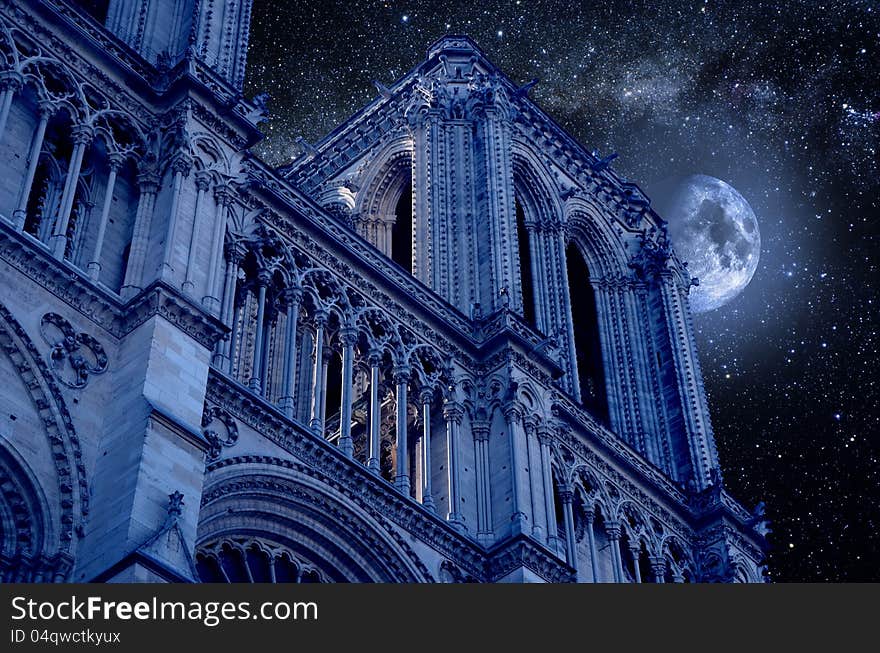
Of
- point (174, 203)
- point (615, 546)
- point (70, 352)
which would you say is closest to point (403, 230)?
point (615, 546)

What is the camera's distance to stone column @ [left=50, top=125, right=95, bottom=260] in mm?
21625

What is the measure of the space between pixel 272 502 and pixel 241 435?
1153mm

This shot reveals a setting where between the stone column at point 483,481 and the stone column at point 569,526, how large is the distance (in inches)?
101

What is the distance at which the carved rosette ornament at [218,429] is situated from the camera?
22.3 metres

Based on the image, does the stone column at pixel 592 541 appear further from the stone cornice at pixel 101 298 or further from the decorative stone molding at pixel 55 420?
the decorative stone molding at pixel 55 420

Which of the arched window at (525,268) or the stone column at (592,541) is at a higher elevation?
the arched window at (525,268)

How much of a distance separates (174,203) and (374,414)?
18.4ft

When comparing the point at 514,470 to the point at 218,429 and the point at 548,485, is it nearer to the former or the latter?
the point at 548,485

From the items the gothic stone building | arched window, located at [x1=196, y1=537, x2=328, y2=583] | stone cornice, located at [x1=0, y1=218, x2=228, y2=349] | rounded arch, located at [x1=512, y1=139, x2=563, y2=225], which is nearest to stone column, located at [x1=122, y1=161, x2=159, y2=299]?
the gothic stone building

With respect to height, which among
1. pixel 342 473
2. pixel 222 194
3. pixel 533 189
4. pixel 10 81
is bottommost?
pixel 342 473

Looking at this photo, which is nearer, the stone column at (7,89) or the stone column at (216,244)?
the stone column at (7,89)

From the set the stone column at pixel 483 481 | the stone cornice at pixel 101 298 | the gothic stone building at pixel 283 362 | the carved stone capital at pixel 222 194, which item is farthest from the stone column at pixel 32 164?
the stone column at pixel 483 481

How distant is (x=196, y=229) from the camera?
23.2 meters

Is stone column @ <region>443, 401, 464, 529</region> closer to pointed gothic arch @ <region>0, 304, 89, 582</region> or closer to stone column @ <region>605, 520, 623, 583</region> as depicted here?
stone column @ <region>605, 520, 623, 583</region>
